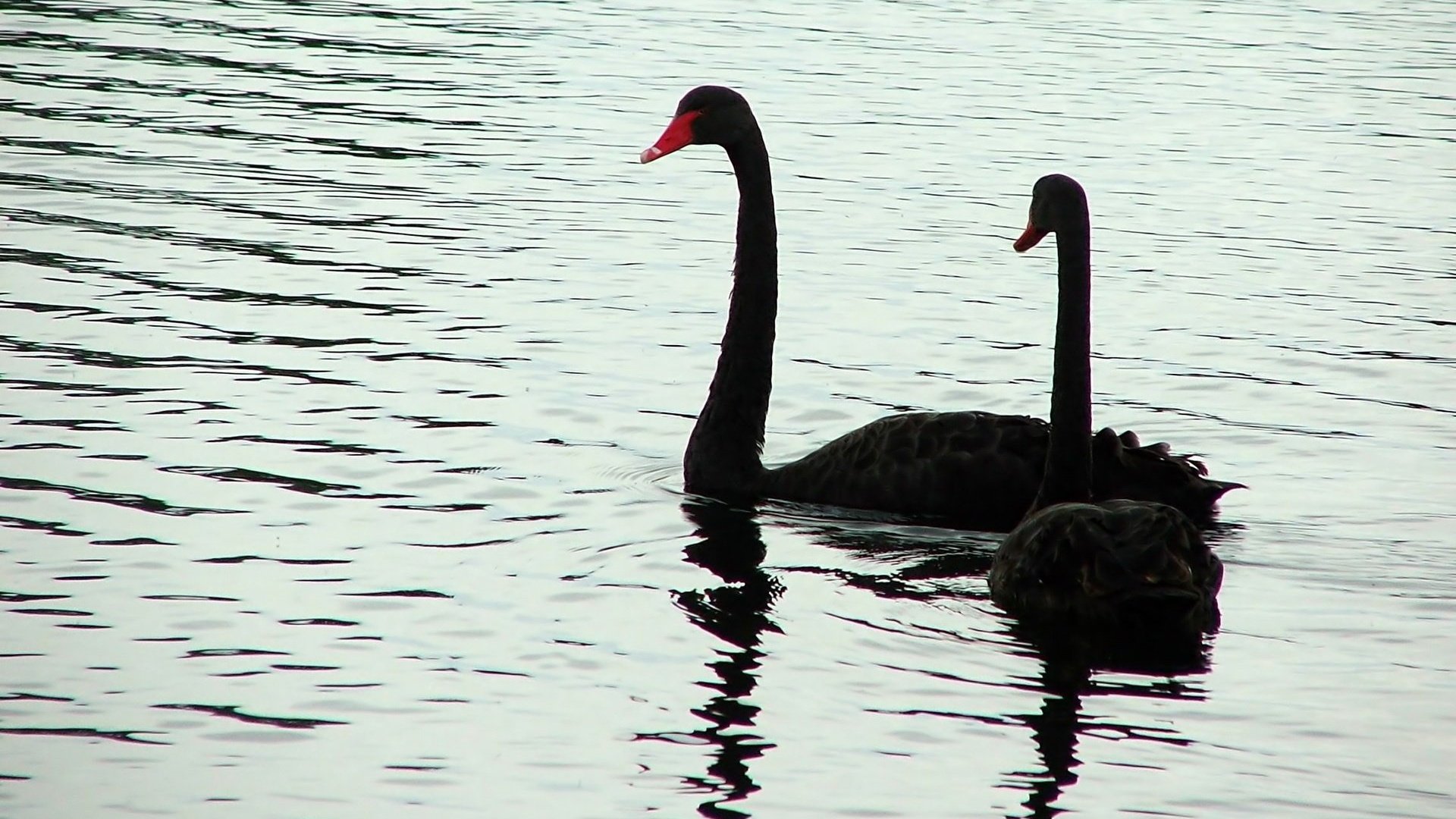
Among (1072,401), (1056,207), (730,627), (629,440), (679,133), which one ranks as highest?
(679,133)

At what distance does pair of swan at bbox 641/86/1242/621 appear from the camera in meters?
6.57

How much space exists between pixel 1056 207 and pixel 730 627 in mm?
2167

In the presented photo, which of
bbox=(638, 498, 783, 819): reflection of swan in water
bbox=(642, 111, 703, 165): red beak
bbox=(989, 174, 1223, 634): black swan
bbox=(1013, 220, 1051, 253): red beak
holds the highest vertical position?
bbox=(642, 111, 703, 165): red beak

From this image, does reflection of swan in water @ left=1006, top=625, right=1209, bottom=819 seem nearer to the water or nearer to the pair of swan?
the water

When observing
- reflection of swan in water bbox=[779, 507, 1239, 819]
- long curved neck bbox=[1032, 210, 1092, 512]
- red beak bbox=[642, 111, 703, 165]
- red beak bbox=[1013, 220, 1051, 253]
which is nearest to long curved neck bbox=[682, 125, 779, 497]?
red beak bbox=[642, 111, 703, 165]

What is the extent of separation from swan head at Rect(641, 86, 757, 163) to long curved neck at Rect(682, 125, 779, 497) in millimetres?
60

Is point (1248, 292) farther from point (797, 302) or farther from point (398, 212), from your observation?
point (398, 212)

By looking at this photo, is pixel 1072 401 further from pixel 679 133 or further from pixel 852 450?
pixel 679 133

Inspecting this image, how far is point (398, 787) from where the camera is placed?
5.44 meters

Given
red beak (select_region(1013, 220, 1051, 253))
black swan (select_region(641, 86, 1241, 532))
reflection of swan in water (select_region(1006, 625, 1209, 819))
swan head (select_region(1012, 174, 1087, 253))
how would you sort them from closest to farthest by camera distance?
reflection of swan in water (select_region(1006, 625, 1209, 819)), swan head (select_region(1012, 174, 1087, 253)), red beak (select_region(1013, 220, 1051, 253)), black swan (select_region(641, 86, 1241, 532))

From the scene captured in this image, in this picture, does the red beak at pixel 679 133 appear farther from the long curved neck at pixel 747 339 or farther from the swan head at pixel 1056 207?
the swan head at pixel 1056 207

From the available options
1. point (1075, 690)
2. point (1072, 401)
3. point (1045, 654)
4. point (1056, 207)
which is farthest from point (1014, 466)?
point (1075, 690)

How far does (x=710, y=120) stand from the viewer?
346 inches

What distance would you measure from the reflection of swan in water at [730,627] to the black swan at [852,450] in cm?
31
